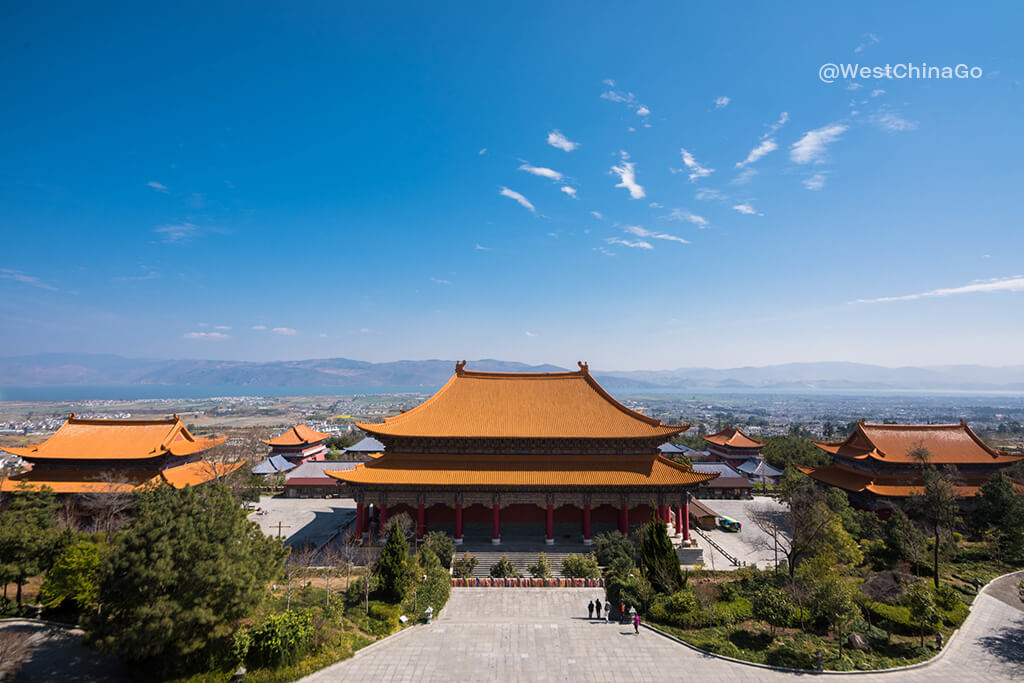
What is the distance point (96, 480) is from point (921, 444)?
178ft

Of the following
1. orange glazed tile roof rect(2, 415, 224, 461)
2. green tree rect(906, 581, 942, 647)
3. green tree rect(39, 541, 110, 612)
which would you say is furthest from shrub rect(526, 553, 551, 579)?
orange glazed tile roof rect(2, 415, 224, 461)

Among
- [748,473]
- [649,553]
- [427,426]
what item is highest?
[427,426]

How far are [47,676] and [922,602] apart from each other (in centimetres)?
2866

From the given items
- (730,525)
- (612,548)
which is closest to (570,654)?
(612,548)

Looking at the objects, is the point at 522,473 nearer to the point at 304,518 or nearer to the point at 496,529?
the point at 496,529

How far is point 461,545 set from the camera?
25.8 metres

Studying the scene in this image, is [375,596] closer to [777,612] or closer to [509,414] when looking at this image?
[509,414]

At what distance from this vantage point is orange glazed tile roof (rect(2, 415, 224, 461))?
29047mm

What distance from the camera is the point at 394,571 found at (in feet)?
63.6

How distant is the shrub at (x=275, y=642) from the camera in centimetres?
1464

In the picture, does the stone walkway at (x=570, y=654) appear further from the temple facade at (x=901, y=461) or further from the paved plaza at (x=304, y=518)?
the temple facade at (x=901, y=461)

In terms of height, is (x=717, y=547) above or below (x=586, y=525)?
below

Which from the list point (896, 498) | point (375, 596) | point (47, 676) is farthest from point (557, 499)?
point (896, 498)

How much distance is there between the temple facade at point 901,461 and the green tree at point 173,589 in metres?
36.7
